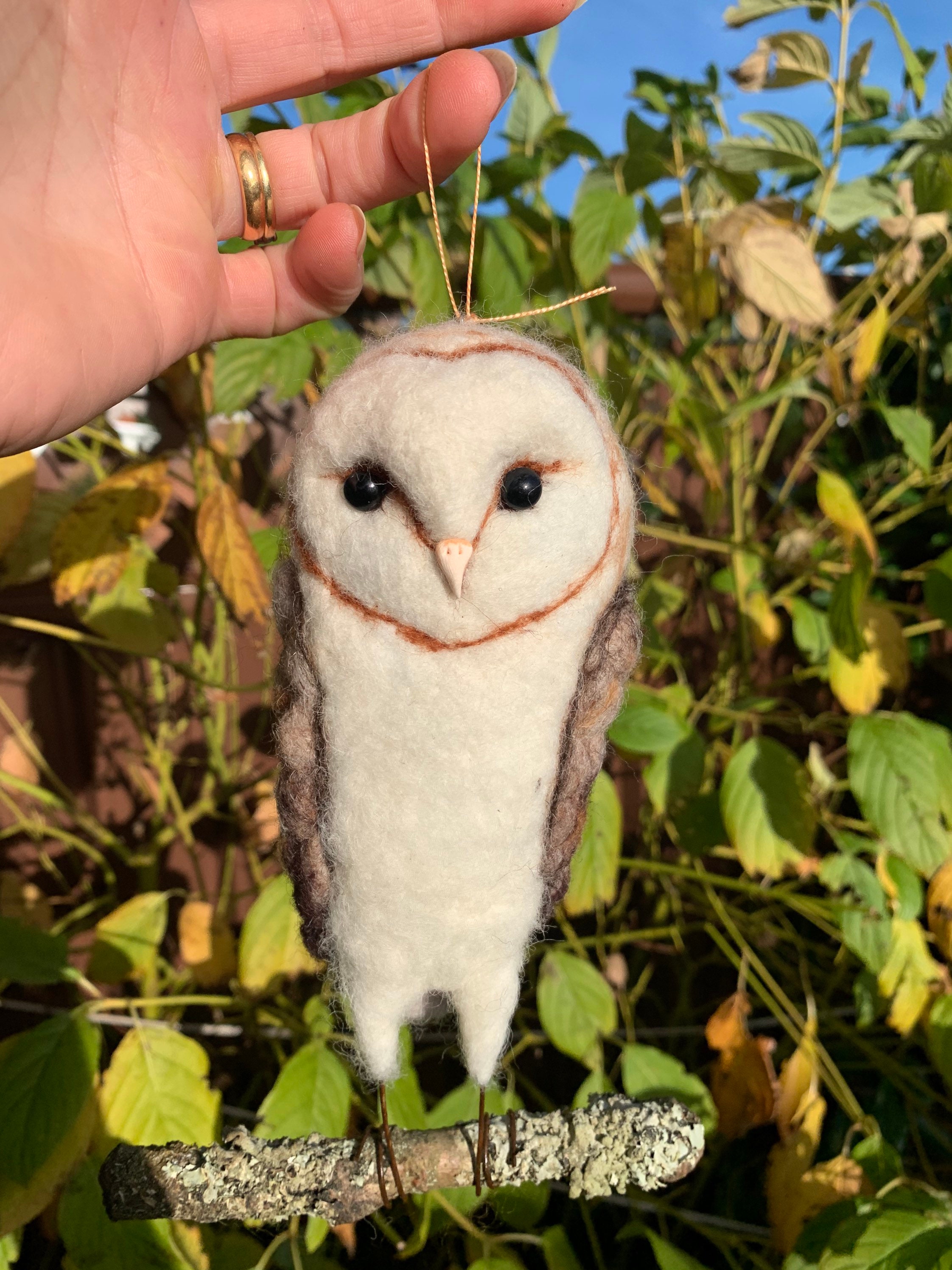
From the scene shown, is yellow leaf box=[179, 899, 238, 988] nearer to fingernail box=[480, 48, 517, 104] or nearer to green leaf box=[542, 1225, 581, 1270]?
green leaf box=[542, 1225, 581, 1270]

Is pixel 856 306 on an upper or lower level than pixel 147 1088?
upper

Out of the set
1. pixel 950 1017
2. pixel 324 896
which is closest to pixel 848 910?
pixel 950 1017

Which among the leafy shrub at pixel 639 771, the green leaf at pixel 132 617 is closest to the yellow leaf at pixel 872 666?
the leafy shrub at pixel 639 771

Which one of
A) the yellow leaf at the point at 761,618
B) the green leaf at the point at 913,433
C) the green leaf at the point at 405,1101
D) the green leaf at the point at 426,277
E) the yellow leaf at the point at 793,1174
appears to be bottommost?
the yellow leaf at the point at 793,1174

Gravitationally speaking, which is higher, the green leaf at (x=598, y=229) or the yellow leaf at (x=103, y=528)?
the green leaf at (x=598, y=229)

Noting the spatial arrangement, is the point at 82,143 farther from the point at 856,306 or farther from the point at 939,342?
the point at 939,342

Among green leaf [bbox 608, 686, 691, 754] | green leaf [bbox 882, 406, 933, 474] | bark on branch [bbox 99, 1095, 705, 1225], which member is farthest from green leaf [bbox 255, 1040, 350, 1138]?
green leaf [bbox 882, 406, 933, 474]

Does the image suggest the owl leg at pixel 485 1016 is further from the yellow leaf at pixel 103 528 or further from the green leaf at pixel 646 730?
the yellow leaf at pixel 103 528
